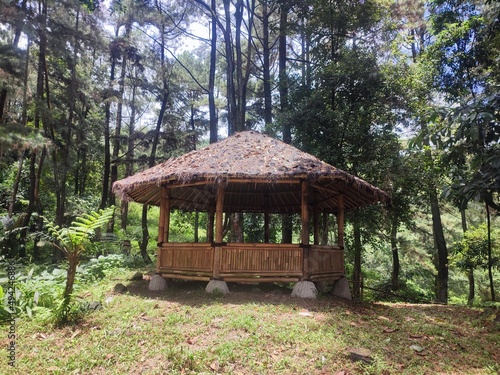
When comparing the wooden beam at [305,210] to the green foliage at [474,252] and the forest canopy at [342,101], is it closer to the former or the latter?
the forest canopy at [342,101]

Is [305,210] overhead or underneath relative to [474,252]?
overhead

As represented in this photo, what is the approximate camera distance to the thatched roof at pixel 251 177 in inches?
306

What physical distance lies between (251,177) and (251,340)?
3508 mm

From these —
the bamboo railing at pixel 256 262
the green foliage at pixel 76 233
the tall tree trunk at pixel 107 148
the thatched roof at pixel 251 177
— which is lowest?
the bamboo railing at pixel 256 262

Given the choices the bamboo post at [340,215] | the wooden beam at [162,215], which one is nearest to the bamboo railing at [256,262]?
the wooden beam at [162,215]

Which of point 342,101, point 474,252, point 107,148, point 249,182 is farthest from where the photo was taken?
point 107,148

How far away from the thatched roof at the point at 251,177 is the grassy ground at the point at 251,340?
265cm

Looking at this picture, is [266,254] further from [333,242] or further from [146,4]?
[146,4]

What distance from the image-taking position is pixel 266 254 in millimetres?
8250

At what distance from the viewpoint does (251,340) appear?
514 centimetres

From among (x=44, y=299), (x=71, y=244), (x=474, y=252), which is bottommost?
(x=44, y=299)

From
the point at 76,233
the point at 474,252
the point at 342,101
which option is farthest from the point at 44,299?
the point at 474,252

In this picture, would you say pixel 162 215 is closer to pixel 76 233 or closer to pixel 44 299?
pixel 44 299

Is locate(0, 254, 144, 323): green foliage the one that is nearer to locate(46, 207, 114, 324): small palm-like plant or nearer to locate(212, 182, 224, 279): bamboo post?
locate(46, 207, 114, 324): small palm-like plant
